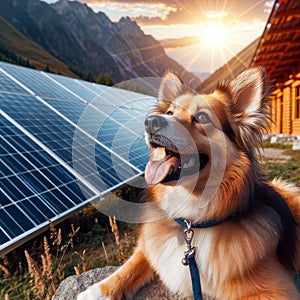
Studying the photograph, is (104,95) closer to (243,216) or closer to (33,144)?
(33,144)

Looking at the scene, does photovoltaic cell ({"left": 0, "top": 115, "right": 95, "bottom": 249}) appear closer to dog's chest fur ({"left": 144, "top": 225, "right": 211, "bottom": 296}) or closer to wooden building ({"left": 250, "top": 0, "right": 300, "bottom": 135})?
dog's chest fur ({"left": 144, "top": 225, "right": 211, "bottom": 296})

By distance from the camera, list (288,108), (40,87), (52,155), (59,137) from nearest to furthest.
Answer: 1. (52,155)
2. (59,137)
3. (40,87)
4. (288,108)

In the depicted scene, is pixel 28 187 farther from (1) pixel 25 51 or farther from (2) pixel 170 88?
(1) pixel 25 51

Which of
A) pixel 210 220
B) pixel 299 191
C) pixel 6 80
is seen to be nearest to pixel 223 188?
pixel 210 220

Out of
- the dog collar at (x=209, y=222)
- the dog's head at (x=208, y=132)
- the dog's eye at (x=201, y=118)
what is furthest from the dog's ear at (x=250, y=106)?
the dog collar at (x=209, y=222)

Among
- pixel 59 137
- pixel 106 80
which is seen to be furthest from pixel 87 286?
pixel 106 80

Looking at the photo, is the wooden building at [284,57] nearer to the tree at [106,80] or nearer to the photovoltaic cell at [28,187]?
the photovoltaic cell at [28,187]
